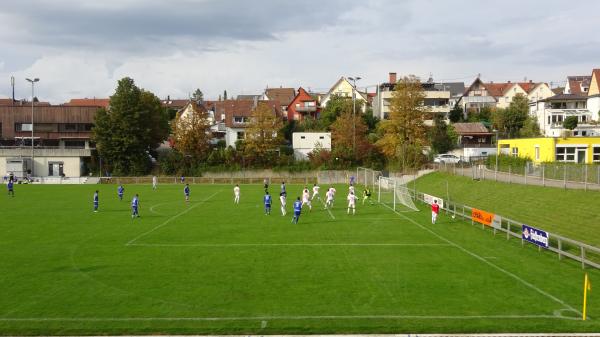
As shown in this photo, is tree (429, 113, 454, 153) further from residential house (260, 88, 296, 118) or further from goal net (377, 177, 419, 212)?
residential house (260, 88, 296, 118)

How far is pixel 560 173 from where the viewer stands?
35750 millimetres

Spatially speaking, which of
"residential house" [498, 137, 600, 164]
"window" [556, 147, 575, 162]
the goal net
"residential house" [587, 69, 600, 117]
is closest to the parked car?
"residential house" [587, 69, 600, 117]

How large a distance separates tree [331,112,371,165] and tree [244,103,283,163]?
9039 millimetres

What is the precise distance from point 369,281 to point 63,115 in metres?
80.6

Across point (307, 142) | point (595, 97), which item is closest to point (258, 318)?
point (307, 142)

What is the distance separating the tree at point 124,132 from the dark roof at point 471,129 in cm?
4958

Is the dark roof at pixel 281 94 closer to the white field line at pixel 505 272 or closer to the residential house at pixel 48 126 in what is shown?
the residential house at pixel 48 126

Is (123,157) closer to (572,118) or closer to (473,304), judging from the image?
(572,118)

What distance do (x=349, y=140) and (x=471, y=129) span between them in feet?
69.1

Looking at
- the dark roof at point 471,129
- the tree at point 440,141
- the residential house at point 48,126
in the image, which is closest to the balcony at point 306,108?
the tree at point 440,141

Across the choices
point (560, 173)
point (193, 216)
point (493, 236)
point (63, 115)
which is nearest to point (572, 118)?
point (560, 173)

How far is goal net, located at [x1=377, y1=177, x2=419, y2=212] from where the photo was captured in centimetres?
4006

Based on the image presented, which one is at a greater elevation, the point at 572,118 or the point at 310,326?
the point at 572,118

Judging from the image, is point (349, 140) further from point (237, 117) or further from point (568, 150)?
point (568, 150)
